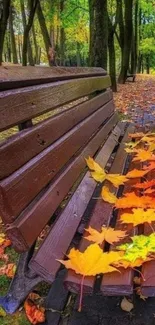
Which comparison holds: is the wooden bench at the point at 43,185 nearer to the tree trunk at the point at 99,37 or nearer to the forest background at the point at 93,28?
the tree trunk at the point at 99,37

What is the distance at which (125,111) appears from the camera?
7934 mm

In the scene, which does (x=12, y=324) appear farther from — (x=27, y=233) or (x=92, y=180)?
(x=92, y=180)

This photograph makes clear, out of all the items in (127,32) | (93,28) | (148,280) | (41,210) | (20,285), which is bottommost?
(20,285)

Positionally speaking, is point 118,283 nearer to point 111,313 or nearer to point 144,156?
point 111,313

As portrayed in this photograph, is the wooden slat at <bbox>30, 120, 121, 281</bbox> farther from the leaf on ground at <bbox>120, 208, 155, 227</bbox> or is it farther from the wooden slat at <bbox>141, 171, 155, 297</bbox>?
the wooden slat at <bbox>141, 171, 155, 297</bbox>

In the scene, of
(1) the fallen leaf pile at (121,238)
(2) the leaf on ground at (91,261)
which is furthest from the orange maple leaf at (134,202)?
(2) the leaf on ground at (91,261)

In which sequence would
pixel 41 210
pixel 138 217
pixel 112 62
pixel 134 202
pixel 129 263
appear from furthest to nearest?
1. pixel 112 62
2. pixel 134 202
3. pixel 138 217
4. pixel 41 210
5. pixel 129 263

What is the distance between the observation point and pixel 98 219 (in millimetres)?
2131

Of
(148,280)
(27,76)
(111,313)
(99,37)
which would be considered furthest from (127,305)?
(99,37)

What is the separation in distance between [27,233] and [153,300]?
2.41ft

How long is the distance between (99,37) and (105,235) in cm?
601

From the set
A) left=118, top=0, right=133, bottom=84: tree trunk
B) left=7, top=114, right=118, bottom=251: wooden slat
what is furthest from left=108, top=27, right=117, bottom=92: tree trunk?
left=7, top=114, right=118, bottom=251: wooden slat

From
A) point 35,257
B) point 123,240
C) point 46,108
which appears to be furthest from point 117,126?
point 35,257

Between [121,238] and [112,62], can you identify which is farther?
[112,62]
